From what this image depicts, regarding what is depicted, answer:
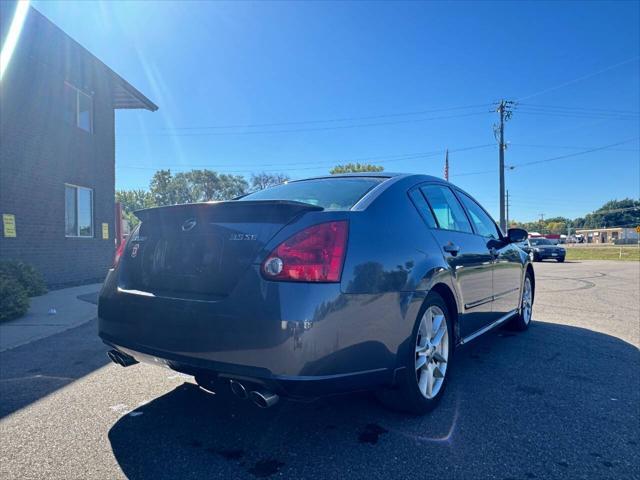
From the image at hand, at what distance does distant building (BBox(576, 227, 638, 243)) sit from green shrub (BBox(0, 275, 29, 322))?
352 ft

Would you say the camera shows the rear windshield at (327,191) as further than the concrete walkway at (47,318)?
No

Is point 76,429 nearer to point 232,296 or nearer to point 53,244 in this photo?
point 232,296

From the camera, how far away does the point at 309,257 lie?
6.77 ft

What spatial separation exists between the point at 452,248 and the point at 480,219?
1.36 meters

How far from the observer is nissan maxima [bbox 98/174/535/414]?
198 cm

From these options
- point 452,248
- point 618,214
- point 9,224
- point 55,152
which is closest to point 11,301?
point 9,224

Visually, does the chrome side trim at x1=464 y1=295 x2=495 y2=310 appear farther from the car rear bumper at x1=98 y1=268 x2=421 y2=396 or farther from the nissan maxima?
the car rear bumper at x1=98 y1=268 x2=421 y2=396

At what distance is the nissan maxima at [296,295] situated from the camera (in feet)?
6.50

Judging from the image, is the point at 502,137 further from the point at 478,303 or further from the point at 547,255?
the point at 478,303

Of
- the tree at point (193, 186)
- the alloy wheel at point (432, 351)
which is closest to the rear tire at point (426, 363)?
the alloy wheel at point (432, 351)

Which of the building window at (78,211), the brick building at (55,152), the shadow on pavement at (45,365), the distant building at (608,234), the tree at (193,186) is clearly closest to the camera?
the shadow on pavement at (45,365)

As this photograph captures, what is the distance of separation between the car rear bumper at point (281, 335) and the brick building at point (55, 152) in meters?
8.48

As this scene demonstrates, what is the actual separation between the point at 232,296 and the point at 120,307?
2.85 ft

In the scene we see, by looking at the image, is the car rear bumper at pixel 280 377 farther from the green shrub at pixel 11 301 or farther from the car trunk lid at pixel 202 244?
the green shrub at pixel 11 301
